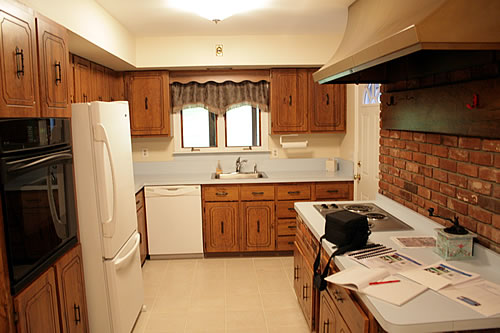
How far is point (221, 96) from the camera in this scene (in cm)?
456

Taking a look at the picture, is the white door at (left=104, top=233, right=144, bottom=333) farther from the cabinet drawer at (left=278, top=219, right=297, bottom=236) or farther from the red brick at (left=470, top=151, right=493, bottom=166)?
the red brick at (left=470, top=151, right=493, bottom=166)

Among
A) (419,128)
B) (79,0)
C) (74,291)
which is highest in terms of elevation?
(79,0)

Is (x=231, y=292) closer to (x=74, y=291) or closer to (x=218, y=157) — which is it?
(x=74, y=291)

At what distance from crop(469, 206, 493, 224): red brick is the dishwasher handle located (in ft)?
9.27

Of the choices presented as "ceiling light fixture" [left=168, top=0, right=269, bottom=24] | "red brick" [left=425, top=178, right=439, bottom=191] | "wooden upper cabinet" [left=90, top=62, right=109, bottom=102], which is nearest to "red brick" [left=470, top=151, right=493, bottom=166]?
"red brick" [left=425, top=178, right=439, bottom=191]

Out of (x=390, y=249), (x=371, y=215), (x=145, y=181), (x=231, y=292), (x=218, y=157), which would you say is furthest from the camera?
(x=218, y=157)

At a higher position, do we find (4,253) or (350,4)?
(350,4)

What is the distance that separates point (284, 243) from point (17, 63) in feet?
10.6

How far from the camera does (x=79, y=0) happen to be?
253 cm

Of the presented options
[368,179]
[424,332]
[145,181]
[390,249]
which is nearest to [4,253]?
[424,332]

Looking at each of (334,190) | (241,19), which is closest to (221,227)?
(334,190)

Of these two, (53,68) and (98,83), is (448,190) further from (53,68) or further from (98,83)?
(98,83)

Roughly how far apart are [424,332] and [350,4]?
2.59 meters

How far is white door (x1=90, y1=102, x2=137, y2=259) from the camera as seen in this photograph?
7.54 feet
